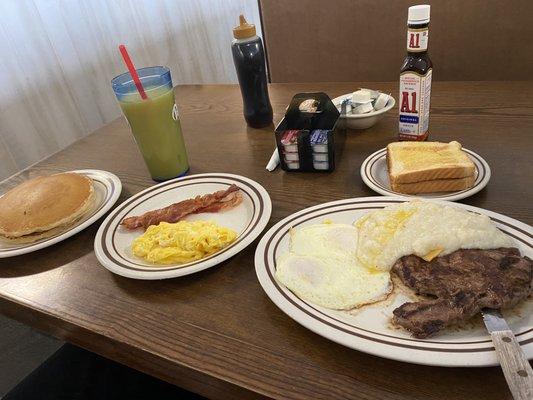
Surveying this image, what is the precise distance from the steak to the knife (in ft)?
0.07

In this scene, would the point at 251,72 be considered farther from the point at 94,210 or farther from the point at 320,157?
the point at 94,210

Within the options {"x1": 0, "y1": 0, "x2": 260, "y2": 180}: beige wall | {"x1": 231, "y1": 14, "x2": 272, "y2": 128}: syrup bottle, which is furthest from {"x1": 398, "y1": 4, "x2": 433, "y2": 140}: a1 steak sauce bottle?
{"x1": 0, "y1": 0, "x2": 260, "y2": 180}: beige wall

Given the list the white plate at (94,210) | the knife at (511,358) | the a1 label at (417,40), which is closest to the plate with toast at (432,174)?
the a1 label at (417,40)

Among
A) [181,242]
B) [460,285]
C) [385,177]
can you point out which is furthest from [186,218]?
[460,285]

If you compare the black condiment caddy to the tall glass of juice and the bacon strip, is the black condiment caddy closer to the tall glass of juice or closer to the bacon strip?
the bacon strip

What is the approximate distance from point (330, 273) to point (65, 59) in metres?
1.90

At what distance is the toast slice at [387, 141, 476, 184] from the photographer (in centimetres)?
81

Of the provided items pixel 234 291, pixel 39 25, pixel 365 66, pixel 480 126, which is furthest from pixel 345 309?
pixel 39 25

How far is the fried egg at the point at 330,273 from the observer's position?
600mm

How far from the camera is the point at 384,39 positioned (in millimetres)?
1853

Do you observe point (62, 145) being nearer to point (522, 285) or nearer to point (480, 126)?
point (480, 126)

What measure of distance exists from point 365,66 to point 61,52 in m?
1.49

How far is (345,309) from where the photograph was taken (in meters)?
0.58

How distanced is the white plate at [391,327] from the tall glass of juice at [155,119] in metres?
0.46
